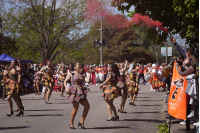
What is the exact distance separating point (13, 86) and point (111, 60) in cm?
5110

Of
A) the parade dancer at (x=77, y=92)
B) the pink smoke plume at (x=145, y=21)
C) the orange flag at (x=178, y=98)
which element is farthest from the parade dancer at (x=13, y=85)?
the orange flag at (x=178, y=98)

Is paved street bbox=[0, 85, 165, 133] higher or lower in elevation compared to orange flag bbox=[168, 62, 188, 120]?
lower

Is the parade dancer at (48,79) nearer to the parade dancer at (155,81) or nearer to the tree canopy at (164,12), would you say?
the tree canopy at (164,12)

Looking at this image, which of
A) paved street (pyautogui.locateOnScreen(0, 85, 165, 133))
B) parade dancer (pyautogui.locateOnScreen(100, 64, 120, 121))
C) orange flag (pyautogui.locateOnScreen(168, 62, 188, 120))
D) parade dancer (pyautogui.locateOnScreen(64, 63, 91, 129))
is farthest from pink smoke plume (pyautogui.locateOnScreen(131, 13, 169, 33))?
orange flag (pyautogui.locateOnScreen(168, 62, 188, 120))

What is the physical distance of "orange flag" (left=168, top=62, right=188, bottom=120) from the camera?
5.93m

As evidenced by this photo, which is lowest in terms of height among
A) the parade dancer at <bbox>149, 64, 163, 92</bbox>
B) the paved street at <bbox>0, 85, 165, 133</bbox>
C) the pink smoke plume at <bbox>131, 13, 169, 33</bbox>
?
the paved street at <bbox>0, 85, 165, 133</bbox>

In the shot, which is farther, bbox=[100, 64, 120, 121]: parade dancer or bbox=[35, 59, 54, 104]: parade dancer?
bbox=[35, 59, 54, 104]: parade dancer

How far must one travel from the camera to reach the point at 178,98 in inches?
238

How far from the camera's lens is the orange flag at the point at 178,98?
593 centimetres

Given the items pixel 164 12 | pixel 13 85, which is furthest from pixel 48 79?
pixel 164 12

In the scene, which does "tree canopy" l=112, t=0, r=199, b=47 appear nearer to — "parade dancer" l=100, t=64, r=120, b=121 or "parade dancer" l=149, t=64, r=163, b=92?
"parade dancer" l=100, t=64, r=120, b=121

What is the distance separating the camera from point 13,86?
30.3ft

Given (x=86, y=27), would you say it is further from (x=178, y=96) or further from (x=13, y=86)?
(x=178, y=96)

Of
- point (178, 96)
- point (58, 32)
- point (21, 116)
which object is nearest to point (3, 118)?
point (21, 116)
